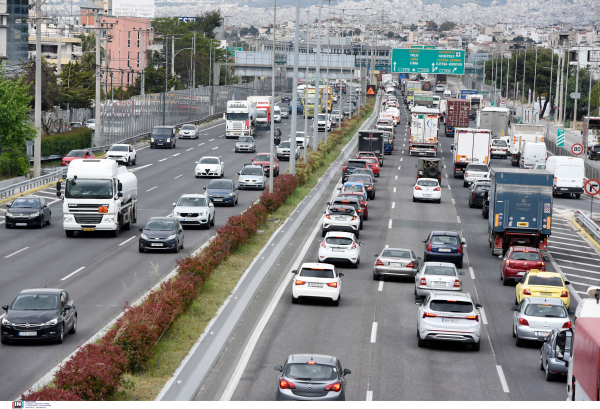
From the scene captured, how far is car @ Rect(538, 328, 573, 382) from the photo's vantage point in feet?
60.2

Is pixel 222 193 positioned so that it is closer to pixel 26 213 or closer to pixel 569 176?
pixel 26 213

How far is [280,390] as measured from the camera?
15688 mm

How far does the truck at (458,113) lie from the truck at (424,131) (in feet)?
53.4

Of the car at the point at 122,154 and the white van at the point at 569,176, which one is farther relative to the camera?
the car at the point at 122,154

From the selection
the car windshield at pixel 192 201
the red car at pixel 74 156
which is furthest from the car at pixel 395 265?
the red car at pixel 74 156

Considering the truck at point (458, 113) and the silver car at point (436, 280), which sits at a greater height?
the truck at point (458, 113)

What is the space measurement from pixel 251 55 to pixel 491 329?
349ft

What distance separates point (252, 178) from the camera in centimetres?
5384

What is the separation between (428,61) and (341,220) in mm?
65985

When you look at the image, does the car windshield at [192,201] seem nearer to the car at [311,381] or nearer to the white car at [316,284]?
the white car at [316,284]

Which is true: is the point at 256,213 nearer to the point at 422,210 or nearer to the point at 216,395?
the point at 422,210

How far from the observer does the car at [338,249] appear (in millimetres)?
32250

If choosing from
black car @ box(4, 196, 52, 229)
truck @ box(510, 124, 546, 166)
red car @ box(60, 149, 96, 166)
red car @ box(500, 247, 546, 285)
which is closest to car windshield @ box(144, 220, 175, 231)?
black car @ box(4, 196, 52, 229)
